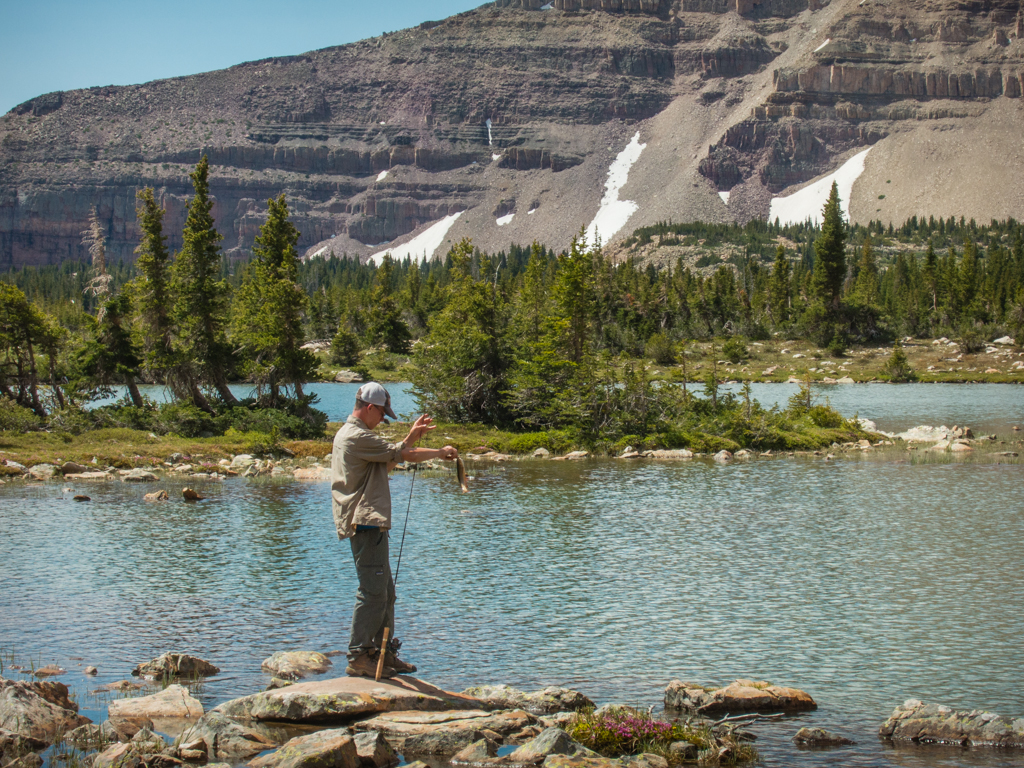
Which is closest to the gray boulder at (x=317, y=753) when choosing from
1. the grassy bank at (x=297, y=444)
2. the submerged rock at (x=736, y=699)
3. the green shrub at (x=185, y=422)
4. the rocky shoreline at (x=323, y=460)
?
the submerged rock at (x=736, y=699)

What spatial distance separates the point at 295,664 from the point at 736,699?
502cm

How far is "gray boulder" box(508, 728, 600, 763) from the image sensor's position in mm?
8398

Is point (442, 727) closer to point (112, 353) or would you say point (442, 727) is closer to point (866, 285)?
point (112, 353)

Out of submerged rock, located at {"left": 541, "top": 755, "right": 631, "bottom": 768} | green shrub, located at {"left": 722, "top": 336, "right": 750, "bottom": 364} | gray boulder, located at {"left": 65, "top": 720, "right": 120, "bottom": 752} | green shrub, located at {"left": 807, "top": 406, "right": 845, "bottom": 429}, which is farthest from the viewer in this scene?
green shrub, located at {"left": 722, "top": 336, "right": 750, "bottom": 364}

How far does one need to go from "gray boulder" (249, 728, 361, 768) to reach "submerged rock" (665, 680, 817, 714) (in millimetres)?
3559

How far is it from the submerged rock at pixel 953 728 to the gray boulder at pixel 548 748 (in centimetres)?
318

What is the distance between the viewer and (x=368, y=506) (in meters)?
10.0

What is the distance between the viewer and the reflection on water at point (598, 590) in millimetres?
11289

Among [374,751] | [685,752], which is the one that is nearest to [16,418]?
[374,751]

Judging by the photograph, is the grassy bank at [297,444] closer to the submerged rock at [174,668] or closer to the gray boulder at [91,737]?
the submerged rock at [174,668]

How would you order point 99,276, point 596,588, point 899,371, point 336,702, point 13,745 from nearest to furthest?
1. point 13,745
2. point 336,702
3. point 596,588
4. point 99,276
5. point 899,371

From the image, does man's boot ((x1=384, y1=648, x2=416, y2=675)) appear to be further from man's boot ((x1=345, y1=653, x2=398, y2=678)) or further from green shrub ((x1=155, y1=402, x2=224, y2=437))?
green shrub ((x1=155, y1=402, x2=224, y2=437))

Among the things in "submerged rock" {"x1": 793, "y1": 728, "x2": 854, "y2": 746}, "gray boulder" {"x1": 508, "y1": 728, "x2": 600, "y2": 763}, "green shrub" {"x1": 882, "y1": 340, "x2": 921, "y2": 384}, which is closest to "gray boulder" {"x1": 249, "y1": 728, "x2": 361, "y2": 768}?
"gray boulder" {"x1": 508, "y1": 728, "x2": 600, "y2": 763}

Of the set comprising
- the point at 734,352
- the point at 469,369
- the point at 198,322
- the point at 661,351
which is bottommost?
the point at 734,352
